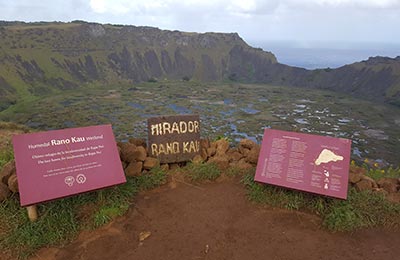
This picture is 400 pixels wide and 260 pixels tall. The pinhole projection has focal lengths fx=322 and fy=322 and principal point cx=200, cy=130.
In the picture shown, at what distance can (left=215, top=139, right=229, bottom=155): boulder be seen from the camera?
35.0 ft

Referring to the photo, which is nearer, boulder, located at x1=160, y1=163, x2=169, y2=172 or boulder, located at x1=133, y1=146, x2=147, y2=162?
boulder, located at x1=133, y1=146, x2=147, y2=162

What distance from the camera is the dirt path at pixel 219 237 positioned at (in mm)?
6363

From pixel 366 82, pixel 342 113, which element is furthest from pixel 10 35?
pixel 366 82

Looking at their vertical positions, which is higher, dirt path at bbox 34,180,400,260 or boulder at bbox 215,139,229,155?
boulder at bbox 215,139,229,155

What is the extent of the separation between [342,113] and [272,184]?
358 feet

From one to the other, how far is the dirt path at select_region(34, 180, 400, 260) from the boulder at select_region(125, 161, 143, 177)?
101 centimetres

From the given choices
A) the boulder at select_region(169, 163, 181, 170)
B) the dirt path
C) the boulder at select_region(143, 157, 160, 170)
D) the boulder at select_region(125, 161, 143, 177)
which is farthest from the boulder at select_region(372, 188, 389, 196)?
the boulder at select_region(125, 161, 143, 177)

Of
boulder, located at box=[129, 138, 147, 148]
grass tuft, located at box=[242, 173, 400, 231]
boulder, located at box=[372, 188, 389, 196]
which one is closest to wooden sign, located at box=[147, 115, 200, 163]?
boulder, located at box=[129, 138, 147, 148]

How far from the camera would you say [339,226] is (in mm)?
7156

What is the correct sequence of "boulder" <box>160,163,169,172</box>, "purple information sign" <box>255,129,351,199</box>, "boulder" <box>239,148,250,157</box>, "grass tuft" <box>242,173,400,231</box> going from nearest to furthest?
1. "grass tuft" <box>242,173,400,231</box>
2. "purple information sign" <box>255,129,351,199</box>
3. "boulder" <box>160,163,169,172</box>
4. "boulder" <box>239,148,250,157</box>

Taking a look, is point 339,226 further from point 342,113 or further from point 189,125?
point 342,113

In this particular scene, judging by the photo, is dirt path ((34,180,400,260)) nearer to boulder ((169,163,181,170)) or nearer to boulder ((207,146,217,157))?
boulder ((169,163,181,170))

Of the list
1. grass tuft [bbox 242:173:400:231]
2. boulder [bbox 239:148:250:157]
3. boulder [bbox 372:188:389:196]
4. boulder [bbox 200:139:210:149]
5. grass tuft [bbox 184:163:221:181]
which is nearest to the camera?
grass tuft [bbox 242:173:400:231]

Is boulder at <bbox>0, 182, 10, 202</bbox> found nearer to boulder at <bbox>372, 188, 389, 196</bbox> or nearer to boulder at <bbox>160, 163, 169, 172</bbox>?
boulder at <bbox>160, 163, 169, 172</bbox>
